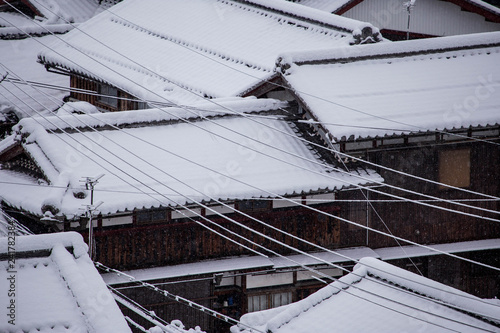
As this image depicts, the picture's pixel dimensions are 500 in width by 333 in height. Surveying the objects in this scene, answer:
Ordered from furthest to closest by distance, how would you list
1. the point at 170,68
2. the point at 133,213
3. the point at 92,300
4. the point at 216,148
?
the point at 170,68, the point at 216,148, the point at 133,213, the point at 92,300

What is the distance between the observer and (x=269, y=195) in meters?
15.5

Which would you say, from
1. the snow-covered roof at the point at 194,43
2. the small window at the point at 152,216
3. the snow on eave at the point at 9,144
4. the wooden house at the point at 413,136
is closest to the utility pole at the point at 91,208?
the small window at the point at 152,216

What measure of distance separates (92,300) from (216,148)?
24.5 ft

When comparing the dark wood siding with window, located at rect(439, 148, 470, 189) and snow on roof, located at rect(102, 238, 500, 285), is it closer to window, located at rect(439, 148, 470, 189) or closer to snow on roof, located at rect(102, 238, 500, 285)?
snow on roof, located at rect(102, 238, 500, 285)

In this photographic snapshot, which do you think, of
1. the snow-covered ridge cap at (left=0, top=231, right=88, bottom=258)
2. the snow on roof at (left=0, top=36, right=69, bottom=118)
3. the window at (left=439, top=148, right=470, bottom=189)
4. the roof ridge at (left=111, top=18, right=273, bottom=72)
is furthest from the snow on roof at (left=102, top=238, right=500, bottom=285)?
the snow on roof at (left=0, top=36, right=69, bottom=118)

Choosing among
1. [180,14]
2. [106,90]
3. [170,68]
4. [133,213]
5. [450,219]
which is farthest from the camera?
[180,14]

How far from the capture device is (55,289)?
10352mm

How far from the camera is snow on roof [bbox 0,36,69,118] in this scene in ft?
82.0

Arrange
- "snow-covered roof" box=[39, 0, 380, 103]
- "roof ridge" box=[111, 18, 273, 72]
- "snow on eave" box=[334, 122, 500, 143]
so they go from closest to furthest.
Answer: "snow on eave" box=[334, 122, 500, 143]
"snow-covered roof" box=[39, 0, 380, 103]
"roof ridge" box=[111, 18, 273, 72]

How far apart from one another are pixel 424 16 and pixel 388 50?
10.6m

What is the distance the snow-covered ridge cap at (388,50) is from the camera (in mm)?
18375

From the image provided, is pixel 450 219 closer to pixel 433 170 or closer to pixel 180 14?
pixel 433 170

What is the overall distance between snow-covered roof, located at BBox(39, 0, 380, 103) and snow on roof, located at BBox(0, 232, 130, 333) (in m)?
8.88

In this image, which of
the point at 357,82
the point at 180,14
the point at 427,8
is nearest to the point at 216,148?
the point at 357,82
